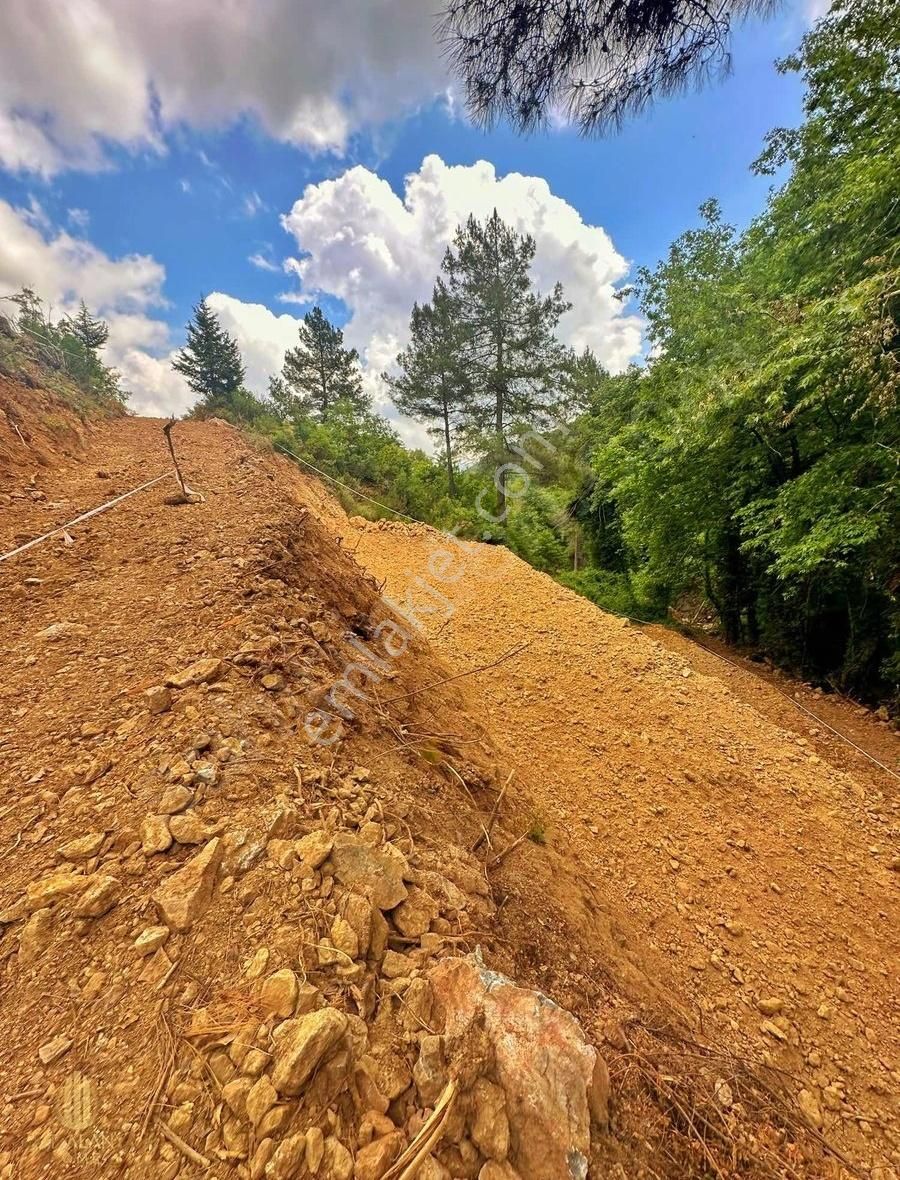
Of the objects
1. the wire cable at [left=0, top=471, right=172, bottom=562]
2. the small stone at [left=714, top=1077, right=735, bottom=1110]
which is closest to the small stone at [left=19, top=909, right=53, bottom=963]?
the small stone at [left=714, top=1077, right=735, bottom=1110]

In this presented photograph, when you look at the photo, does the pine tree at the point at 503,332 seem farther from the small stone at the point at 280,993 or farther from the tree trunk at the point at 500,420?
the small stone at the point at 280,993

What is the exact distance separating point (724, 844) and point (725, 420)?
5009 millimetres

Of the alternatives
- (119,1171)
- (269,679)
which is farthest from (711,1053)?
(269,679)

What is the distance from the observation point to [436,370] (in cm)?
1318

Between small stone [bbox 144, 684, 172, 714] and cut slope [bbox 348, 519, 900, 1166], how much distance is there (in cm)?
214

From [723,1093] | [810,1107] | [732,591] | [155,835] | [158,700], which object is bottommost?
[810,1107]

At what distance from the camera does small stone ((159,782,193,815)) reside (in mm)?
1442

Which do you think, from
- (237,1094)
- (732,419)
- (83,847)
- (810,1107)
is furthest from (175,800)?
(732,419)

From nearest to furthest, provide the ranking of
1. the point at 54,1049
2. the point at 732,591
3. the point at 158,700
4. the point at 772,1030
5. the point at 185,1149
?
the point at 185,1149 → the point at 54,1049 → the point at 158,700 → the point at 772,1030 → the point at 732,591

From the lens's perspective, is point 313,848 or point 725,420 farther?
point 725,420

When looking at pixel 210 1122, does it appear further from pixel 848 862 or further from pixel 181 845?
pixel 848 862

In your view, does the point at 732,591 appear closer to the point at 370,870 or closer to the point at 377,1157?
the point at 370,870

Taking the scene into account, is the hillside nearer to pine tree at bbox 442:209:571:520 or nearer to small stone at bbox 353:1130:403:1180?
small stone at bbox 353:1130:403:1180

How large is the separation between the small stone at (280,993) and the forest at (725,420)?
447 cm
